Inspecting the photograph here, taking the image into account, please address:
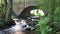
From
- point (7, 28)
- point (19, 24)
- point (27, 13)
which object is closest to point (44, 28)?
point (7, 28)

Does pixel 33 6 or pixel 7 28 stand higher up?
pixel 33 6

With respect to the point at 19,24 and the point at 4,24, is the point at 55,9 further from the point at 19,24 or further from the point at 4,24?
the point at 19,24

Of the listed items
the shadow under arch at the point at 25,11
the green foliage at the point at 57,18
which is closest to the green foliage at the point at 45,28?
the green foliage at the point at 57,18

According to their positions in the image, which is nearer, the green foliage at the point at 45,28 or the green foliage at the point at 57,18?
the green foliage at the point at 45,28

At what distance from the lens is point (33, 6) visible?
16.6m

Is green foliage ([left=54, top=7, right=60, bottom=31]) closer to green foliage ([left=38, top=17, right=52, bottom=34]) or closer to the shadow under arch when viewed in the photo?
green foliage ([left=38, top=17, right=52, bottom=34])

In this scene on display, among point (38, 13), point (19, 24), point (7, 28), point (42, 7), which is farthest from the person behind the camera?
point (19, 24)

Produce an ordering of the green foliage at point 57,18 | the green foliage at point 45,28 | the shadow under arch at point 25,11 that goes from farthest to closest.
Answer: the shadow under arch at point 25,11 → the green foliage at point 57,18 → the green foliage at point 45,28

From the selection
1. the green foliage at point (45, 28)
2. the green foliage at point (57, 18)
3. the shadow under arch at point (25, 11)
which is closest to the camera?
the green foliage at point (45, 28)

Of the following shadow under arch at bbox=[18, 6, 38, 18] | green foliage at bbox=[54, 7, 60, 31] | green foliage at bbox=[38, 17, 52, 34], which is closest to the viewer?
green foliage at bbox=[38, 17, 52, 34]

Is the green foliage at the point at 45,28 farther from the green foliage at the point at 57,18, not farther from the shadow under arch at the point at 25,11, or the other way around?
the shadow under arch at the point at 25,11

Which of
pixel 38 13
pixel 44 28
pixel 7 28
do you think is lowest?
pixel 7 28

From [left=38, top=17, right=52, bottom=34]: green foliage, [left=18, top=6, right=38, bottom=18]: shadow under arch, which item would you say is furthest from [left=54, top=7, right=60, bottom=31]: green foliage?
[left=18, top=6, right=38, bottom=18]: shadow under arch

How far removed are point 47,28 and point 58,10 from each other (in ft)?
2.28
